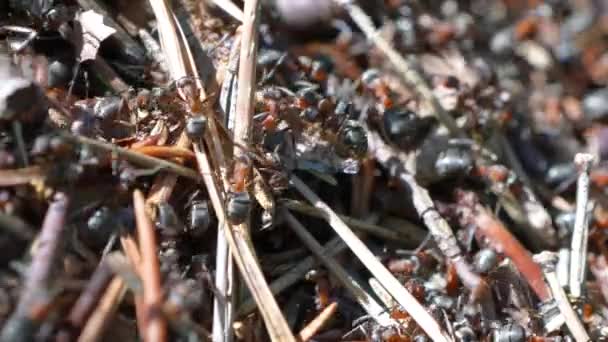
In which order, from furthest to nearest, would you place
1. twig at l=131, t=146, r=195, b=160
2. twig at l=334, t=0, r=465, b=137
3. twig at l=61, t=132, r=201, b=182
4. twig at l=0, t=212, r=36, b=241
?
1. twig at l=334, t=0, r=465, b=137
2. twig at l=131, t=146, r=195, b=160
3. twig at l=61, t=132, r=201, b=182
4. twig at l=0, t=212, r=36, b=241

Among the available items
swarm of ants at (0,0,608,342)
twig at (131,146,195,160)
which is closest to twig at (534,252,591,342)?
swarm of ants at (0,0,608,342)

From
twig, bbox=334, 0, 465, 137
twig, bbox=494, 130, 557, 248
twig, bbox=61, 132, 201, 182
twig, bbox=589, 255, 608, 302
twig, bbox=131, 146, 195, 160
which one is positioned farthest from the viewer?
twig, bbox=334, 0, 465, 137

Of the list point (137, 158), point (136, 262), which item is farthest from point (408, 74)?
point (136, 262)

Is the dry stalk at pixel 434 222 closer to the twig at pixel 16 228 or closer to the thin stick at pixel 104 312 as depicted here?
the thin stick at pixel 104 312

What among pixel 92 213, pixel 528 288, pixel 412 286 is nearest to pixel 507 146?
pixel 528 288

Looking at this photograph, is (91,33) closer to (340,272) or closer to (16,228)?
(16,228)

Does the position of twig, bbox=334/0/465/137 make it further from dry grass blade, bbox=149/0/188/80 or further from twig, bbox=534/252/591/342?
dry grass blade, bbox=149/0/188/80
